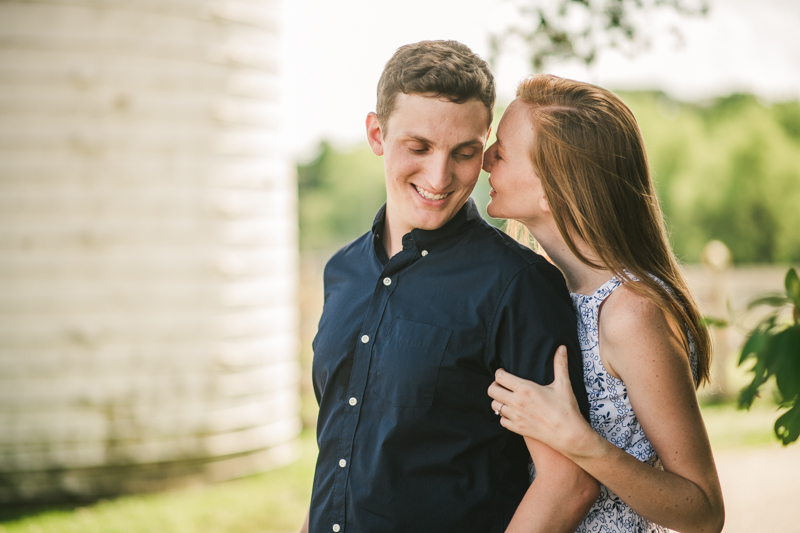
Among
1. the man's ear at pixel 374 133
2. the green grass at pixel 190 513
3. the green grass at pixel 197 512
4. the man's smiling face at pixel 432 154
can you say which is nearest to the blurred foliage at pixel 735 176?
the green grass at pixel 197 512

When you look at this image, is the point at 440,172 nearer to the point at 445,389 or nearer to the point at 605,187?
the point at 605,187

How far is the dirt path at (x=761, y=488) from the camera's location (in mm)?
5266

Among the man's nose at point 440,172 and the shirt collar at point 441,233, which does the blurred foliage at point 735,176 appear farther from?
the man's nose at point 440,172

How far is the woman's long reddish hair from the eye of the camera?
2.12 m

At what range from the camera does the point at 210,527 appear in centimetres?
530

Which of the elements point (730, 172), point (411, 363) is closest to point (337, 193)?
point (730, 172)

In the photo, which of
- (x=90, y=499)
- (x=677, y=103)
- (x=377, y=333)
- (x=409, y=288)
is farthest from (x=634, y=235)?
(x=677, y=103)

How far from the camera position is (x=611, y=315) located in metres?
1.98

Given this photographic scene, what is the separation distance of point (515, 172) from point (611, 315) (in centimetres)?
60

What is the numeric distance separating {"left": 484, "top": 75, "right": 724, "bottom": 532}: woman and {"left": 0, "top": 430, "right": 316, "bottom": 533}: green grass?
390 centimetres

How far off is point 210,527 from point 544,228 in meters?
4.17

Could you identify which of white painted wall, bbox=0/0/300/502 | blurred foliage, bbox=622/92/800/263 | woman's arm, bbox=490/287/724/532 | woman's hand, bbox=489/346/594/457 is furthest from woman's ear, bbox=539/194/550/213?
blurred foliage, bbox=622/92/800/263

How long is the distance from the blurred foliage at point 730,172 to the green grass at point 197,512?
36.8m

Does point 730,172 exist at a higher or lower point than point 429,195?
lower
